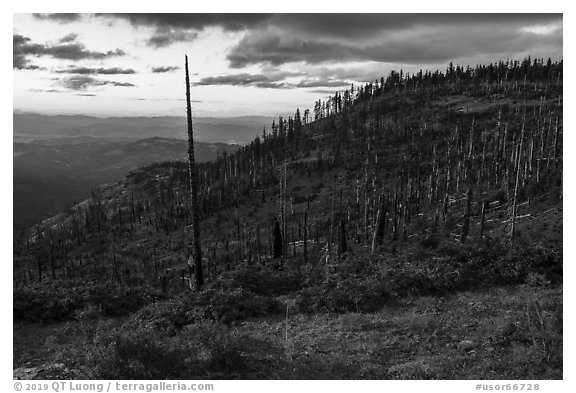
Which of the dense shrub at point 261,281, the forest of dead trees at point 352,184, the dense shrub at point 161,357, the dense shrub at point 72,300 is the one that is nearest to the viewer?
the dense shrub at point 161,357

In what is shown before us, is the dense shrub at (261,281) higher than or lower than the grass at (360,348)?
lower

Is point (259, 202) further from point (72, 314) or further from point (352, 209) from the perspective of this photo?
point (72, 314)

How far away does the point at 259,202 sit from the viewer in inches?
4897

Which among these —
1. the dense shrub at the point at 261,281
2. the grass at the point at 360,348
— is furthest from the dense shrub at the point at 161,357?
the dense shrub at the point at 261,281

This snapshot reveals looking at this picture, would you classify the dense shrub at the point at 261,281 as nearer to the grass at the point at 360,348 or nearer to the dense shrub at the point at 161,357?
the grass at the point at 360,348

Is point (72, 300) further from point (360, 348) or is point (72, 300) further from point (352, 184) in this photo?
point (352, 184)

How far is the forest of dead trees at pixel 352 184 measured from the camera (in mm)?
70062

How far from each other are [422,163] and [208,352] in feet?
362

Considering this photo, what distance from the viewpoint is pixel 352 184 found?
380 ft

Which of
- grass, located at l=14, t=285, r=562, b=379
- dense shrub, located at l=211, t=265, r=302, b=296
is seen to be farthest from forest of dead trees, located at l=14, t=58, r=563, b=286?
grass, located at l=14, t=285, r=562, b=379

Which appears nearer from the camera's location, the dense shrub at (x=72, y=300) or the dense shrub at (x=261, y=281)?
the dense shrub at (x=72, y=300)

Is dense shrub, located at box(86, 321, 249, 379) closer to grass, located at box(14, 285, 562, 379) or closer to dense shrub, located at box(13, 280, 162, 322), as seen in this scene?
grass, located at box(14, 285, 562, 379)

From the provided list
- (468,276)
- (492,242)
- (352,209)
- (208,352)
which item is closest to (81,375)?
(208,352)

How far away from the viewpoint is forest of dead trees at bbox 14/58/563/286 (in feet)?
230
